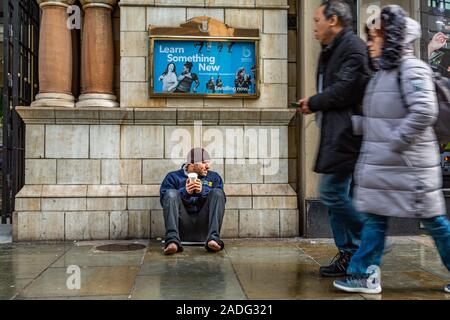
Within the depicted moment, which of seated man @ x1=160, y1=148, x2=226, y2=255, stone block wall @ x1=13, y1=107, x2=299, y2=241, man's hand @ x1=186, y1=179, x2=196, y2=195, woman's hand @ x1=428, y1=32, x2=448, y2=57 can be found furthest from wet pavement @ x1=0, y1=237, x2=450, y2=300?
woman's hand @ x1=428, y1=32, x2=448, y2=57

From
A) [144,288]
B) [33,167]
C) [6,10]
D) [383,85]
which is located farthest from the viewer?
[6,10]

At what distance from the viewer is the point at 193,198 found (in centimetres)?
556

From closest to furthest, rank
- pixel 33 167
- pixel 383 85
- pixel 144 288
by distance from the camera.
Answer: pixel 383 85, pixel 144 288, pixel 33 167

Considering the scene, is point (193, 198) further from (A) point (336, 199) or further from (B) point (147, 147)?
(A) point (336, 199)

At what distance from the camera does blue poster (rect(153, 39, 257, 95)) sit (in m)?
6.21

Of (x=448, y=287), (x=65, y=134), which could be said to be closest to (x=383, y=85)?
(x=448, y=287)

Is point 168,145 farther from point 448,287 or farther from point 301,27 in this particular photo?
point 448,287

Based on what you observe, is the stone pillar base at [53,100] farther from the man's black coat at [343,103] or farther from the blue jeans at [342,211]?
the blue jeans at [342,211]

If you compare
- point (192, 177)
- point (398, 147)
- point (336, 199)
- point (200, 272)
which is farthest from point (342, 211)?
point (192, 177)

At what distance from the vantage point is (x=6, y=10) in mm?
6590

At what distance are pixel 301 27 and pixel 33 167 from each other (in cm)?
386

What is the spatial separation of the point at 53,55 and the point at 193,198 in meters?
2.62

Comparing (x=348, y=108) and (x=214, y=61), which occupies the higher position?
(x=214, y=61)

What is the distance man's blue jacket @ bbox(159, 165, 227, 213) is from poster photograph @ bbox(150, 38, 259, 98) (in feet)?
3.76
